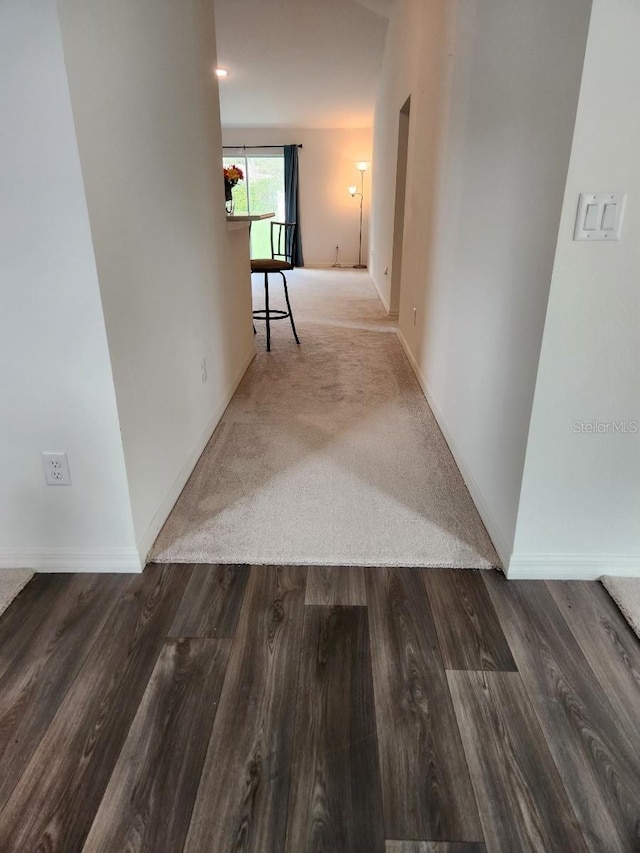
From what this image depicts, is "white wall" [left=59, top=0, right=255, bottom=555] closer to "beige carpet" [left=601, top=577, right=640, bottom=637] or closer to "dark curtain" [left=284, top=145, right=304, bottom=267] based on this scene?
"beige carpet" [left=601, top=577, right=640, bottom=637]

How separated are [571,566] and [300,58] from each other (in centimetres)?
655

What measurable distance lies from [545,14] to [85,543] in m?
2.13

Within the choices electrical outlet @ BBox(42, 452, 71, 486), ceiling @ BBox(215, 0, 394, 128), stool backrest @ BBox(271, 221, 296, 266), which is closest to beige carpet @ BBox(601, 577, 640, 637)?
electrical outlet @ BBox(42, 452, 71, 486)

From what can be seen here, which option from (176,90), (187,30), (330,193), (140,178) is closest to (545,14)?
(140,178)

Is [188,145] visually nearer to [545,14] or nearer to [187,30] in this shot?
[187,30]

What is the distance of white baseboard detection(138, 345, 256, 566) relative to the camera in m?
1.87

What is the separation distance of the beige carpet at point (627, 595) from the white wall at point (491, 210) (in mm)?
331

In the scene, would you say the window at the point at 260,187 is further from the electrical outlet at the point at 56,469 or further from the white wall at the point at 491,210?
the electrical outlet at the point at 56,469

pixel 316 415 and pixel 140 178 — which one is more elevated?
pixel 140 178

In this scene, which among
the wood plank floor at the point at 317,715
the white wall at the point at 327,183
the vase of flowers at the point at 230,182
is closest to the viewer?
the wood plank floor at the point at 317,715

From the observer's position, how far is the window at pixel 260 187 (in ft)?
33.0

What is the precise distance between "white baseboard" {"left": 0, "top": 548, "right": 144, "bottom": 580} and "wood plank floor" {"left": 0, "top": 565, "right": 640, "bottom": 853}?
45 mm

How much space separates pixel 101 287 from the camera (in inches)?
57.8

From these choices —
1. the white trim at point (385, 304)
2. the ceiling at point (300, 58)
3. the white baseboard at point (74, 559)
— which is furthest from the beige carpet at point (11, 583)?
the ceiling at point (300, 58)
